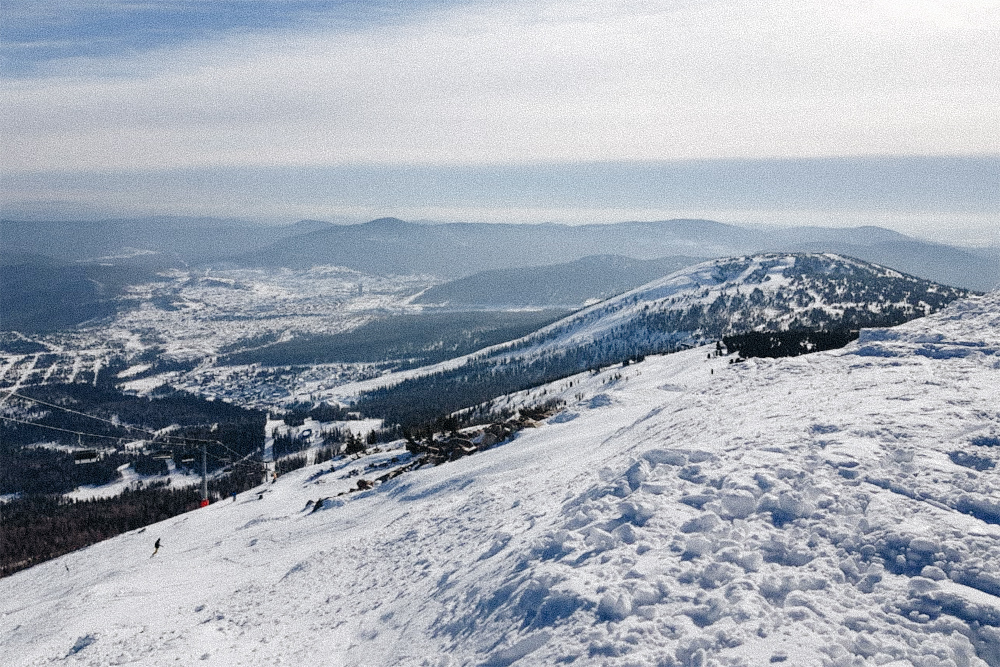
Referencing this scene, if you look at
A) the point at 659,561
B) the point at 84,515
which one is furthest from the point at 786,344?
the point at 84,515

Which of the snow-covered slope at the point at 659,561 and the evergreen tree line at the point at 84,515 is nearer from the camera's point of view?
the snow-covered slope at the point at 659,561

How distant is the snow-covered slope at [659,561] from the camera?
11.8 m

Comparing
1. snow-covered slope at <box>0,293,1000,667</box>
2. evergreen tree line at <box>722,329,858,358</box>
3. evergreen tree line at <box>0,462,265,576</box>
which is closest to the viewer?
snow-covered slope at <box>0,293,1000,667</box>

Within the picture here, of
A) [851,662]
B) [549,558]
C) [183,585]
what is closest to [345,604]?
[549,558]

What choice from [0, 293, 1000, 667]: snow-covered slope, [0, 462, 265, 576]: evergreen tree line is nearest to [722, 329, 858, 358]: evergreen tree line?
[0, 293, 1000, 667]: snow-covered slope

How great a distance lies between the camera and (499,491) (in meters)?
26.9

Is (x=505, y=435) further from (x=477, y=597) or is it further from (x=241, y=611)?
(x=477, y=597)

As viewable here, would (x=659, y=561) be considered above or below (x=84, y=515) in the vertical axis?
above

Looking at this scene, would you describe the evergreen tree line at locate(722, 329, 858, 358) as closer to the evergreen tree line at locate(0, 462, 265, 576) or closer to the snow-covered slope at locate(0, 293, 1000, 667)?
the snow-covered slope at locate(0, 293, 1000, 667)

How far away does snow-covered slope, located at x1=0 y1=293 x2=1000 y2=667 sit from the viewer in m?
11.8

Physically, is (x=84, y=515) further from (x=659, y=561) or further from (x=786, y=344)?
(x=786, y=344)

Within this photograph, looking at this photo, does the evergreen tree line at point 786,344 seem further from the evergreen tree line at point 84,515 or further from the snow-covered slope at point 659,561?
the evergreen tree line at point 84,515

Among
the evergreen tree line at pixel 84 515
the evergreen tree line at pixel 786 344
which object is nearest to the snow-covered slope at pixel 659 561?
the evergreen tree line at pixel 786 344

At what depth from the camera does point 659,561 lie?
14.3 meters
